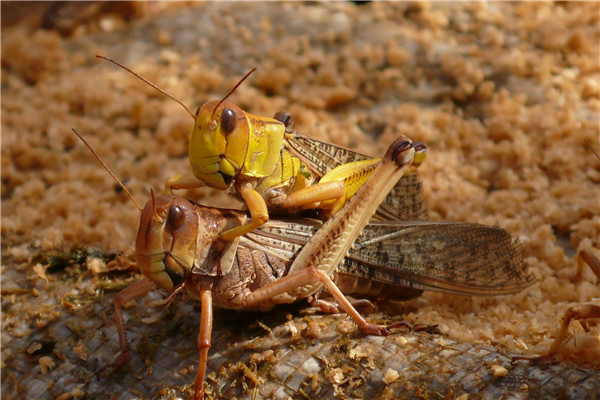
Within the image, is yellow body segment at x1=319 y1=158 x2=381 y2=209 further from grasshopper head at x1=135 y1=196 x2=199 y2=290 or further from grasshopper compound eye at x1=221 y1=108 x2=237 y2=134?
grasshopper head at x1=135 y1=196 x2=199 y2=290

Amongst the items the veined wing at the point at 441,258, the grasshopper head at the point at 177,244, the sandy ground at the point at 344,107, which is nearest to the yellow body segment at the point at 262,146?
the grasshopper head at the point at 177,244

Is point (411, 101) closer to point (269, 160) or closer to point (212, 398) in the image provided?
point (269, 160)

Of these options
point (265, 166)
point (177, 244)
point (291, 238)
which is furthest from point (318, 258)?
point (177, 244)

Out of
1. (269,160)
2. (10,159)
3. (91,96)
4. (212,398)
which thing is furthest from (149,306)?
(91,96)

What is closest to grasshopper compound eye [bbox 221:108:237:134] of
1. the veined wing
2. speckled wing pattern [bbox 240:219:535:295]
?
speckled wing pattern [bbox 240:219:535:295]

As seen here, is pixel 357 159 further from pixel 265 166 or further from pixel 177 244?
pixel 177 244
